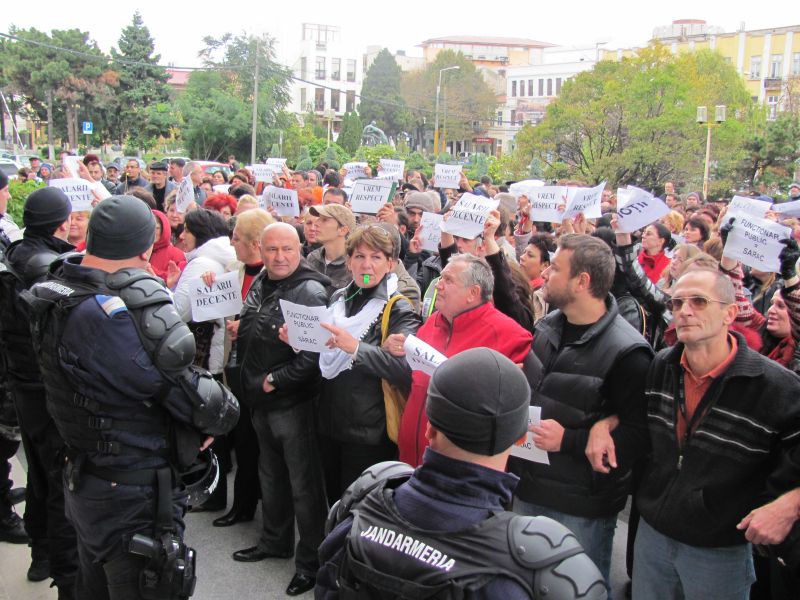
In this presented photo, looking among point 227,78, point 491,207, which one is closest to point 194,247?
point 491,207

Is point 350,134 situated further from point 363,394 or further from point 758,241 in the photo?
point 363,394

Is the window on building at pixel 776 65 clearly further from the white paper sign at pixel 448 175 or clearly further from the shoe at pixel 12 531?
the shoe at pixel 12 531

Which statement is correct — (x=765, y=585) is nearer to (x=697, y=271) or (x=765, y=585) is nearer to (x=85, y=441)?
(x=697, y=271)

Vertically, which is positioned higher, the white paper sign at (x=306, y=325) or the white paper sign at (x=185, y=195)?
the white paper sign at (x=185, y=195)

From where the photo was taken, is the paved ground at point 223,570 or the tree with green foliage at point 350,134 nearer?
the paved ground at point 223,570

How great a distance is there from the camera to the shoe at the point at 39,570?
4633 mm

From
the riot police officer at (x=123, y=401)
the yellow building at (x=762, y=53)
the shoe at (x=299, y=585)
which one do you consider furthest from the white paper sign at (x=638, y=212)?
the yellow building at (x=762, y=53)

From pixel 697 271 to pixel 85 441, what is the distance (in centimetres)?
262

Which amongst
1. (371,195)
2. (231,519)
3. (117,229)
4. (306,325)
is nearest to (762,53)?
(371,195)

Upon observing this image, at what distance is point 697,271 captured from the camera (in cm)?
319

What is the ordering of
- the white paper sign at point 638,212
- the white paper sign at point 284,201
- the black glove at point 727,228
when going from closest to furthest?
the black glove at point 727,228
the white paper sign at point 638,212
the white paper sign at point 284,201

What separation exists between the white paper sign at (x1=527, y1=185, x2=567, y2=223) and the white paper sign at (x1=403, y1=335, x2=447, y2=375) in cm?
462

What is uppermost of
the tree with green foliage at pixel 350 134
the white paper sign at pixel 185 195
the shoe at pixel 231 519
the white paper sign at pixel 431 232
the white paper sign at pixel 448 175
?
the tree with green foliage at pixel 350 134

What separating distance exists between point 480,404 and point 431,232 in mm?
5264
